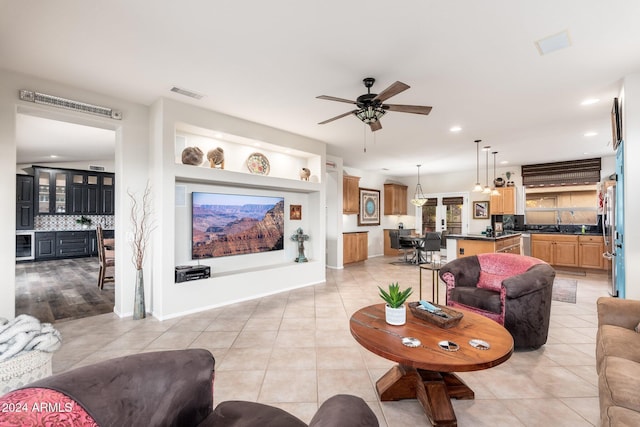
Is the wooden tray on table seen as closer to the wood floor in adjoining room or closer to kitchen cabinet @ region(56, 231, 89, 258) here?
the wood floor in adjoining room

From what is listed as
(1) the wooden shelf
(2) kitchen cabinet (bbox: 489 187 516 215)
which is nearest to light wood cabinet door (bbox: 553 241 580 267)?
(2) kitchen cabinet (bbox: 489 187 516 215)

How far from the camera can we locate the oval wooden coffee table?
165 cm

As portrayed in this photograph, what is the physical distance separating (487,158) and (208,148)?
252 inches

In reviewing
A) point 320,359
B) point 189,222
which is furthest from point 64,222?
point 320,359

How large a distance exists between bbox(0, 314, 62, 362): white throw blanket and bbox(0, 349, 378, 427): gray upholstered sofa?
0.98 m

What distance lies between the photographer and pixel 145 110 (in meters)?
3.95

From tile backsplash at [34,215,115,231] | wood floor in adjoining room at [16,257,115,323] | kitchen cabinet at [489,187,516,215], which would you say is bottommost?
wood floor in adjoining room at [16,257,115,323]

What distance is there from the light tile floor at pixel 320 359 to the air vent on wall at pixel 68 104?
254cm

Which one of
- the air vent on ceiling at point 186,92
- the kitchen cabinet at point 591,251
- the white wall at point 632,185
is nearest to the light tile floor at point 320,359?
the white wall at point 632,185

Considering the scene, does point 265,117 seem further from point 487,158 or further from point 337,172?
point 487,158

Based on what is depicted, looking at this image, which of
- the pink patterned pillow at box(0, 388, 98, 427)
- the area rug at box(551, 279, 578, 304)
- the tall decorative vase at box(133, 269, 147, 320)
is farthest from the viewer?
the area rug at box(551, 279, 578, 304)

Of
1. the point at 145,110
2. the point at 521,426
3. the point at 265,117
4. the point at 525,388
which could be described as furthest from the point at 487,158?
the point at 145,110

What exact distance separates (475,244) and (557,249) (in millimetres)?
2976

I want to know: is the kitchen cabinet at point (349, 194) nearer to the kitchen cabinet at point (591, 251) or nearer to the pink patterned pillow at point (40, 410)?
the kitchen cabinet at point (591, 251)
